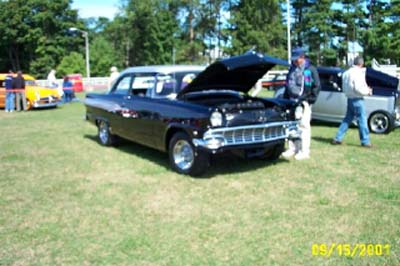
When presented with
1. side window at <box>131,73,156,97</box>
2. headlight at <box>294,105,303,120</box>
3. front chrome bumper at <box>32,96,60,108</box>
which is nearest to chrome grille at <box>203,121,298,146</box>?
headlight at <box>294,105,303,120</box>

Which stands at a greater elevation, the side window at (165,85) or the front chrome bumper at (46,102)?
the side window at (165,85)

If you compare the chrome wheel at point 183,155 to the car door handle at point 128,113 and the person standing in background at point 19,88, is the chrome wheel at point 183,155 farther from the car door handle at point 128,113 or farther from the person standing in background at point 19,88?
the person standing in background at point 19,88

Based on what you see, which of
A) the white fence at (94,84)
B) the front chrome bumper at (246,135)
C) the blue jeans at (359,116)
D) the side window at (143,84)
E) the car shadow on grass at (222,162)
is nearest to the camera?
the front chrome bumper at (246,135)

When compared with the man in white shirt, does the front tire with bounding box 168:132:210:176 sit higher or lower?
lower

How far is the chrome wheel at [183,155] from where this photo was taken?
21.1 feet

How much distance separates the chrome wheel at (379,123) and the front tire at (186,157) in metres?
5.55

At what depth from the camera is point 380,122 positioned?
32.9 ft

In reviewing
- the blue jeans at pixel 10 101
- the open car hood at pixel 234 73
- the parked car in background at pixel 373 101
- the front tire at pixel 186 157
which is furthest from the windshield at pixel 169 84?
the blue jeans at pixel 10 101

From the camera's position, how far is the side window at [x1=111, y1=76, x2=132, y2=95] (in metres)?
8.10

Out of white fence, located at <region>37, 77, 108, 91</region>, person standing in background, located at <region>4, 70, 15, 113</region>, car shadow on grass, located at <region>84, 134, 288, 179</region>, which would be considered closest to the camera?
car shadow on grass, located at <region>84, 134, 288, 179</region>

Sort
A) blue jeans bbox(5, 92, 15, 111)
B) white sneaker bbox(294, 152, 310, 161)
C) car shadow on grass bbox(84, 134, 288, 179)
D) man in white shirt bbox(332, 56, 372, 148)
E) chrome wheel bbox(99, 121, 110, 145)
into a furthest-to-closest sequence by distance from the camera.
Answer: blue jeans bbox(5, 92, 15, 111) < chrome wheel bbox(99, 121, 110, 145) < man in white shirt bbox(332, 56, 372, 148) < white sneaker bbox(294, 152, 310, 161) < car shadow on grass bbox(84, 134, 288, 179)

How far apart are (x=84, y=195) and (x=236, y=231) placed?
7.78 ft

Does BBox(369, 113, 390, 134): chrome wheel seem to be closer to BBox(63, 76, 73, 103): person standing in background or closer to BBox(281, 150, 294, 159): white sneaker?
BBox(281, 150, 294, 159): white sneaker

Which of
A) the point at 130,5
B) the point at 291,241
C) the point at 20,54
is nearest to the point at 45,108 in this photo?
the point at 291,241
